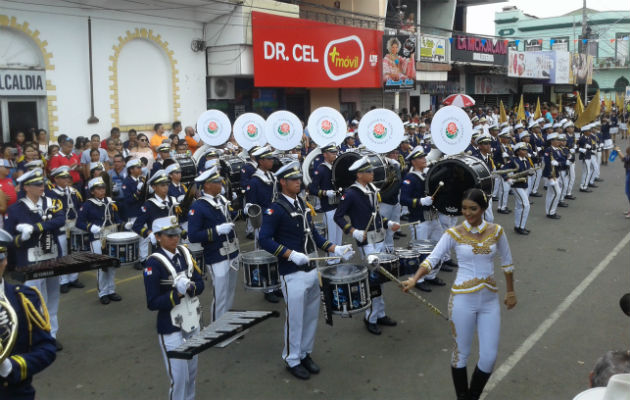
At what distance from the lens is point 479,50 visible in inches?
1216

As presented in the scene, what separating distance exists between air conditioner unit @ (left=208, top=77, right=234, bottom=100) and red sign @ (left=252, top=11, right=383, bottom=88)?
5.92ft

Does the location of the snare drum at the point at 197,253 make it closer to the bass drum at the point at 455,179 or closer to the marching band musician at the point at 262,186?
the marching band musician at the point at 262,186

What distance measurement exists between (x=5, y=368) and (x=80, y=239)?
5.61m

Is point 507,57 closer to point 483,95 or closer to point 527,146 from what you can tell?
point 483,95

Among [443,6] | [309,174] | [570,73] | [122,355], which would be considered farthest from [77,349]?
[570,73]

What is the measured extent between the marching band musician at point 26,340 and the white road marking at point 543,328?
3.97 meters

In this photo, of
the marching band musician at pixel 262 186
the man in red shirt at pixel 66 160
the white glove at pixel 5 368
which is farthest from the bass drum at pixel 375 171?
the white glove at pixel 5 368

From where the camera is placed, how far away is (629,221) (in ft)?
42.6

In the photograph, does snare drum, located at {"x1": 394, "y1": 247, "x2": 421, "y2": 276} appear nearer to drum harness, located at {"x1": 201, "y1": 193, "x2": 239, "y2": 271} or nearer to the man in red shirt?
drum harness, located at {"x1": 201, "y1": 193, "x2": 239, "y2": 271}

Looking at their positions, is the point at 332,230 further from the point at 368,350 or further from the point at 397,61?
the point at 397,61

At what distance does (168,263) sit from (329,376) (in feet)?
7.08

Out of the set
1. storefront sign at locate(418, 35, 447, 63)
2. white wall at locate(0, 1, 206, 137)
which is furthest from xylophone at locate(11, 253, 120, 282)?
storefront sign at locate(418, 35, 447, 63)

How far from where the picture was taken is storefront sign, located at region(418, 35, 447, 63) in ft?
87.5

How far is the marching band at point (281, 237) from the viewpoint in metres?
4.96
